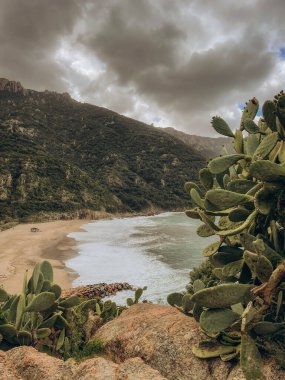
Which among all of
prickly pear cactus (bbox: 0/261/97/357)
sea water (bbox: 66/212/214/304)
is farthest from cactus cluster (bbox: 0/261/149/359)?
sea water (bbox: 66/212/214/304)

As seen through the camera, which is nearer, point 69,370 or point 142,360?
point 69,370

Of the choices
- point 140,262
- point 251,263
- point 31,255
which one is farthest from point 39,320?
point 31,255

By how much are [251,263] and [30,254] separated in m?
28.8

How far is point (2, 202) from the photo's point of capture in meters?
63.4

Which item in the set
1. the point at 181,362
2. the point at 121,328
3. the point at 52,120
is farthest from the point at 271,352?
the point at 52,120

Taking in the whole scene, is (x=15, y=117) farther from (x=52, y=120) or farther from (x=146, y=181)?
(x=146, y=181)

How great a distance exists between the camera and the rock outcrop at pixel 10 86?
166 m

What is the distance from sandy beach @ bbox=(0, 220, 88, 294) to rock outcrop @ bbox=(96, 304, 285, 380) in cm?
1286

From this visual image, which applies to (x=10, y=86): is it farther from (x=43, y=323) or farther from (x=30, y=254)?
(x=43, y=323)

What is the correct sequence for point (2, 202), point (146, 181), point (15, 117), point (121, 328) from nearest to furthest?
1. point (121, 328)
2. point (2, 202)
3. point (146, 181)
4. point (15, 117)

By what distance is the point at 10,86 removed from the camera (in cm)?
16800

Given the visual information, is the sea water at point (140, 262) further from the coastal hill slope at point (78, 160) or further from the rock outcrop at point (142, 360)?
the coastal hill slope at point (78, 160)

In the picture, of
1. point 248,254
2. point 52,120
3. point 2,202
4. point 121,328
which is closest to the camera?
point 248,254

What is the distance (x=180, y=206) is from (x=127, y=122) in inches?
2427
